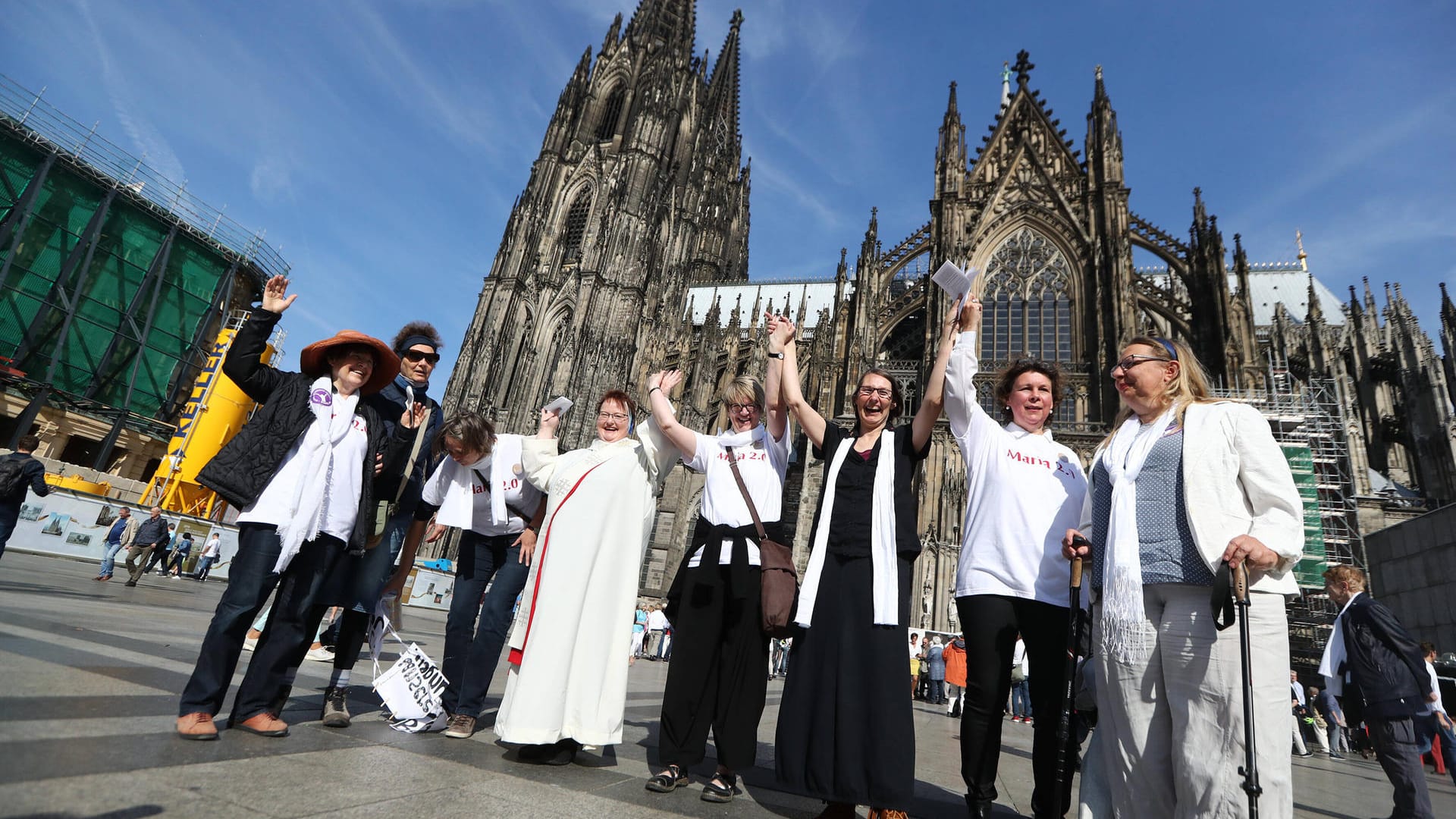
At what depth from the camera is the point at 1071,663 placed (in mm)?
2188

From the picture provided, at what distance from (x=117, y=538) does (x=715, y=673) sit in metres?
11.8

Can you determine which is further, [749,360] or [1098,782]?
[749,360]

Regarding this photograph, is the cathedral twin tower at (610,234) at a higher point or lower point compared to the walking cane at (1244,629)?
higher

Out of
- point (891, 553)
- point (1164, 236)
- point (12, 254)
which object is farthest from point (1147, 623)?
point (12, 254)

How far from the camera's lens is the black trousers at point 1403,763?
12.1ft

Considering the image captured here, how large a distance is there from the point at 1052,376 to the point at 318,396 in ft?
9.85

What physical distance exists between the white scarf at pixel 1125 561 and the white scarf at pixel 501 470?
261 centimetres

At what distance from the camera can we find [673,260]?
3594 cm

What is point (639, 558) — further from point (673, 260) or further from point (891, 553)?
point (673, 260)

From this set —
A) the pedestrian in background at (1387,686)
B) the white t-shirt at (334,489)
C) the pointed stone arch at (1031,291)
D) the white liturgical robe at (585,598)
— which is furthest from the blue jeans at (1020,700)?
the pointed stone arch at (1031,291)

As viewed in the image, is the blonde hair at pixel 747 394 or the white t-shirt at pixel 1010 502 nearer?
the white t-shirt at pixel 1010 502

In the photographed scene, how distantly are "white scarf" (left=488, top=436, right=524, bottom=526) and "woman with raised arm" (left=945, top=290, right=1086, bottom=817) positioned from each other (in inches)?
83.2

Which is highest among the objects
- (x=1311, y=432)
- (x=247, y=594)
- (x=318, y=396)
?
(x=1311, y=432)

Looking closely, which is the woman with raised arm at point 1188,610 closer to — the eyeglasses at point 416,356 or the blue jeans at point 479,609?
the blue jeans at point 479,609
